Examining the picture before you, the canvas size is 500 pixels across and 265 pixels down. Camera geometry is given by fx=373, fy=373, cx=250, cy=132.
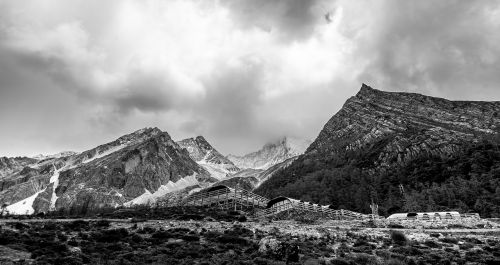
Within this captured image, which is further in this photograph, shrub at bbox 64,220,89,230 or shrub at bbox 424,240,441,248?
shrub at bbox 64,220,89,230

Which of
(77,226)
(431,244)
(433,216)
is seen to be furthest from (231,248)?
(433,216)

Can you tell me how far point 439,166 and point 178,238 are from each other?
592 feet

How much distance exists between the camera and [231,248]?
3462 centimetres

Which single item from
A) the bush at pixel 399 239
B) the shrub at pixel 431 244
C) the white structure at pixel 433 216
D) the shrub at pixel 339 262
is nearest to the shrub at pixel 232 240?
the shrub at pixel 339 262

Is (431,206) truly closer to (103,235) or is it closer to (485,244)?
(485,244)

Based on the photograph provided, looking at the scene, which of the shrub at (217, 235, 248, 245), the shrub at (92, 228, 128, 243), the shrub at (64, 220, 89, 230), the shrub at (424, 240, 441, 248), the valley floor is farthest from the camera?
the shrub at (64, 220, 89, 230)

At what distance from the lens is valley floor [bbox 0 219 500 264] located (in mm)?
28719

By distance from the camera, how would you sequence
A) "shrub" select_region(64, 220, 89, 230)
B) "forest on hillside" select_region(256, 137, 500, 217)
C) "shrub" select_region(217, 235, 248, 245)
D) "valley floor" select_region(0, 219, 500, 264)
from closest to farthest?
"valley floor" select_region(0, 219, 500, 264), "shrub" select_region(217, 235, 248, 245), "shrub" select_region(64, 220, 89, 230), "forest on hillside" select_region(256, 137, 500, 217)

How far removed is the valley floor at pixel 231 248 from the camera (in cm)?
2872

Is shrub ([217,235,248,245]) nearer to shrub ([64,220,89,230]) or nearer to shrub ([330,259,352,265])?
shrub ([330,259,352,265])

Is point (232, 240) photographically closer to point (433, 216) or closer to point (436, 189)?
point (433, 216)

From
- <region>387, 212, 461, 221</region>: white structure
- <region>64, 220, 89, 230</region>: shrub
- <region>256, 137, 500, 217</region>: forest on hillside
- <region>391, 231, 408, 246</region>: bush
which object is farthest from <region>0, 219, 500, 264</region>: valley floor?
<region>256, 137, 500, 217</region>: forest on hillside

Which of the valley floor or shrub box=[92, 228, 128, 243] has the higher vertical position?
shrub box=[92, 228, 128, 243]

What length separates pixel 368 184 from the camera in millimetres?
191875
